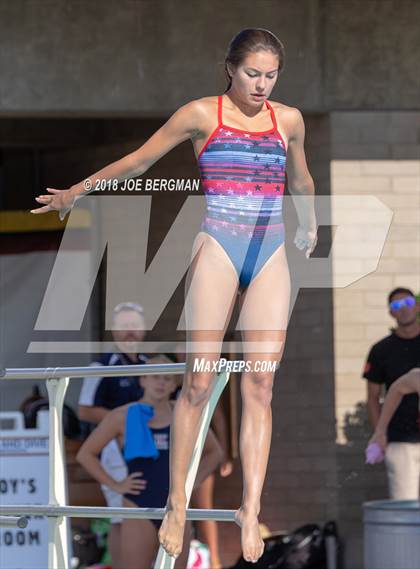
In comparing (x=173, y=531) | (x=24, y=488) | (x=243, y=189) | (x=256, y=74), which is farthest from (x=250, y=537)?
(x=24, y=488)

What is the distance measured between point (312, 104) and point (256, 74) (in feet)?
16.3

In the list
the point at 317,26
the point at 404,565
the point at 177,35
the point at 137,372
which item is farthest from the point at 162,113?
the point at 137,372

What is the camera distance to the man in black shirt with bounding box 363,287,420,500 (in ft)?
24.9

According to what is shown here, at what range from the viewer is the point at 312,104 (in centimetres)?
892

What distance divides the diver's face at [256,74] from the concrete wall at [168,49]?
484cm

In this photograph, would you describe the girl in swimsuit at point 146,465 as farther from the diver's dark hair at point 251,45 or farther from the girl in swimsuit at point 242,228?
the diver's dark hair at point 251,45

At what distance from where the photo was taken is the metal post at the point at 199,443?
4512 mm

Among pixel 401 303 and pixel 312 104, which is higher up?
pixel 312 104

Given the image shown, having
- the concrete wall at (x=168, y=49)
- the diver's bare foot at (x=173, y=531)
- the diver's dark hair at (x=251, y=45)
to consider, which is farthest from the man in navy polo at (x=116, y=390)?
the diver's dark hair at (x=251, y=45)

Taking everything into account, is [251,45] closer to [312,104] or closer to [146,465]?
[146,465]

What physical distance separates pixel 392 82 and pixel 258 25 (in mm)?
956

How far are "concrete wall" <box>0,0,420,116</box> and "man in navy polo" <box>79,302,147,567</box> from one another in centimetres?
193

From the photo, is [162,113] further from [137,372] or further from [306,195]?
[306,195]

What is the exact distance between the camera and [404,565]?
274 inches
